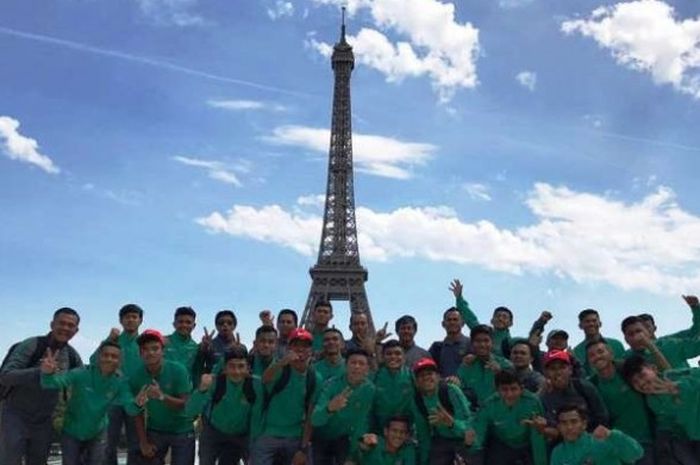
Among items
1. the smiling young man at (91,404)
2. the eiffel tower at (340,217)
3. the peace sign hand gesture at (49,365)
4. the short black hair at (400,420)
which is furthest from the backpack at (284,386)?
the eiffel tower at (340,217)

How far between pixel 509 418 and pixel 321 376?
248 cm

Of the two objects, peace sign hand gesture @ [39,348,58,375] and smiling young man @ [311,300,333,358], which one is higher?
smiling young man @ [311,300,333,358]

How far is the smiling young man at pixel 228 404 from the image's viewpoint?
29.6ft

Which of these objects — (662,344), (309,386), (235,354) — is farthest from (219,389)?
(662,344)

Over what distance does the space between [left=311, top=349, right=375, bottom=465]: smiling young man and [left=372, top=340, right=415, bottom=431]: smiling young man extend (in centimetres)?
16

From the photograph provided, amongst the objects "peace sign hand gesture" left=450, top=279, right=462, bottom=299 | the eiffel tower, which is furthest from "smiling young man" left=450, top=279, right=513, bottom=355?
the eiffel tower

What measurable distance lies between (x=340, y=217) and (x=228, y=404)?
57.8 m

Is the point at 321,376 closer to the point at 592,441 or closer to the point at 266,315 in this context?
the point at 266,315

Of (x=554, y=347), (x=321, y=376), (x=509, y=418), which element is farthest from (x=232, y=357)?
(x=554, y=347)

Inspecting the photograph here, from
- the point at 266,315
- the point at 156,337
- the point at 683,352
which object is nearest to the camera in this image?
the point at 156,337

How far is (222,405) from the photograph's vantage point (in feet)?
30.1

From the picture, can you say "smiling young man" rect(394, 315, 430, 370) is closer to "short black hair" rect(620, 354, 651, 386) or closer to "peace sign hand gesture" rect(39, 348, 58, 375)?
"short black hair" rect(620, 354, 651, 386)

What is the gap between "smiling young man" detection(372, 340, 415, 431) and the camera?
9.28 metres

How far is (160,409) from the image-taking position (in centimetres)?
944
